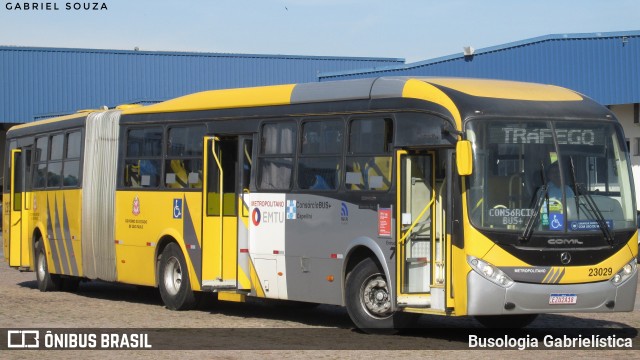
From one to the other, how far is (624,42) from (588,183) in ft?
80.7

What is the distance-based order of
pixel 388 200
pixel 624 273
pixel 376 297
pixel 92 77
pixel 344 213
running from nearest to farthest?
pixel 624 273
pixel 388 200
pixel 376 297
pixel 344 213
pixel 92 77

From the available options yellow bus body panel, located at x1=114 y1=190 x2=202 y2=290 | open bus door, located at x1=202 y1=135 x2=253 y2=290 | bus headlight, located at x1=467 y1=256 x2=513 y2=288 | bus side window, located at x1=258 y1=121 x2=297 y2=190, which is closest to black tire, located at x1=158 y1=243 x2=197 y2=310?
yellow bus body panel, located at x1=114 y1=190 x2=202 y2=290

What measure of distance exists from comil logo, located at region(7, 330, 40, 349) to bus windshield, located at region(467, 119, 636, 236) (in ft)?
16.7

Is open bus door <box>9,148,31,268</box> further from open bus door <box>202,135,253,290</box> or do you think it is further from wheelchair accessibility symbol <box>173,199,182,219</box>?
open bus door <box>202,135,253,290</box>

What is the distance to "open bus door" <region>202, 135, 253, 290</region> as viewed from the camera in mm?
17547

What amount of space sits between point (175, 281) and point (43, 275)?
17.8 feet

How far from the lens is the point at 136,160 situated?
20266 mm

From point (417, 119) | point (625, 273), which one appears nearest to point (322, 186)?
point (417, 119)

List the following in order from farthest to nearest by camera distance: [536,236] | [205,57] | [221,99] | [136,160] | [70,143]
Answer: [205,57], [70,143], [136,160], [221,99], [536,236]

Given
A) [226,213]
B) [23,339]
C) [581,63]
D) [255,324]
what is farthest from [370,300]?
[581,63]

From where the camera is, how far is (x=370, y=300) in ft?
49.8

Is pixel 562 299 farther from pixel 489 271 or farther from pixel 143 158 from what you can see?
pixel 143 158

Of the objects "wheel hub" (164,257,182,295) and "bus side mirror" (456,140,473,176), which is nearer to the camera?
"bus side mirror" (456,140,473,176)

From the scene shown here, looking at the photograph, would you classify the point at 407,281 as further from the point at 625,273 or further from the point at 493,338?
the point at 625,273
